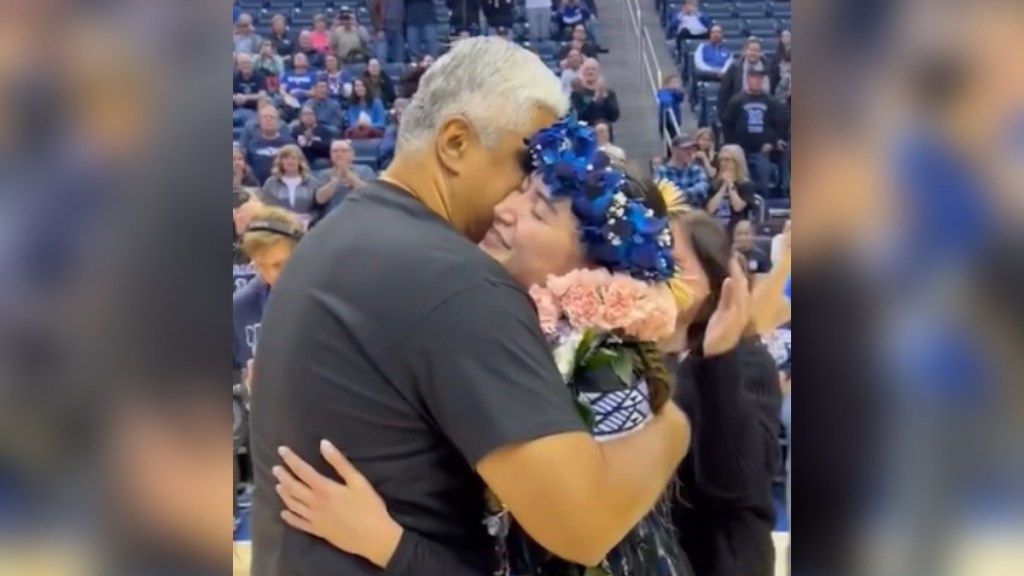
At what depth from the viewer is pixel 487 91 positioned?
2.76 ft

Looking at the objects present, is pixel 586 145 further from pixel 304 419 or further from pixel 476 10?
pixel 476 10

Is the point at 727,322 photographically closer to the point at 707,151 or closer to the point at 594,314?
the point at 594,314

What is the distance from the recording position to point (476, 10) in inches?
117

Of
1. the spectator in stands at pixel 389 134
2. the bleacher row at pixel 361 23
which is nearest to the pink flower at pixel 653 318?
→ the spectator in stands at pixel 389 134

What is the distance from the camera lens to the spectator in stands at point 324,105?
326 cm

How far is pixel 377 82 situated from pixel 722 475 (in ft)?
7.55

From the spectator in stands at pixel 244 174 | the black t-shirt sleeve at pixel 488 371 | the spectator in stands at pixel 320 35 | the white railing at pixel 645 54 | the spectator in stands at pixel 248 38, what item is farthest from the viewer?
the spectator in stands at pixel 320 35

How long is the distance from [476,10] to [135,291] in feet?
8.47

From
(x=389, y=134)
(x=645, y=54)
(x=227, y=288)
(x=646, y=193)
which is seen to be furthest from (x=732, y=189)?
(x=227, y=288)

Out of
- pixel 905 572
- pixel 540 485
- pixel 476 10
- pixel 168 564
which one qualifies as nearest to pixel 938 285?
pixel 905 572

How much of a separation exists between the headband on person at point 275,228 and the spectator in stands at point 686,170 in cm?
105

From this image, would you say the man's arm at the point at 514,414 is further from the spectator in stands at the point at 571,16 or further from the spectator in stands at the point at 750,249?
the spectator in stands at the point at 571,16

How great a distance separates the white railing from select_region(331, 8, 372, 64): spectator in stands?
0.78 meters

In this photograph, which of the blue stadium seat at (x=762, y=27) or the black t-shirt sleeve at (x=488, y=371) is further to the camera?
the blue stadium seat at (x=762, y=27)
